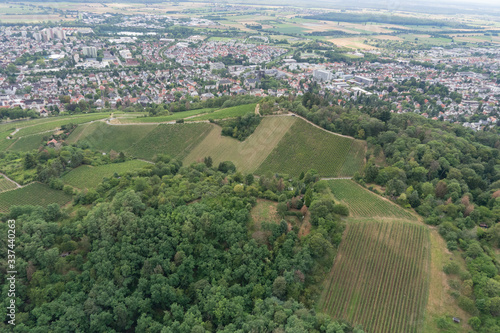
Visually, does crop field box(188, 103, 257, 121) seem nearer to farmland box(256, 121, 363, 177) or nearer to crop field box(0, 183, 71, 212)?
farmland box(256, 121, 363, 177)

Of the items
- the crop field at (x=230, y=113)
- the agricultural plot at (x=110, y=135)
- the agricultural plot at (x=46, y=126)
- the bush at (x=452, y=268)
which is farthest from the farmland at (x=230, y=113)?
the bush at (x=452, y=268)

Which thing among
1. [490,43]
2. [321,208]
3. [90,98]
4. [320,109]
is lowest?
[90,98]

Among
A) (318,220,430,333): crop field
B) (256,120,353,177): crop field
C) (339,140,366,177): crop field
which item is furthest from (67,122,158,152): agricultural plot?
(318,220,430,333): crop field

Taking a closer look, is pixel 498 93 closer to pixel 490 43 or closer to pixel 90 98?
pixel 490 43

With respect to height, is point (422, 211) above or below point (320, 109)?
below

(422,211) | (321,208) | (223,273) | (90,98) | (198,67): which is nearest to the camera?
(223,273)

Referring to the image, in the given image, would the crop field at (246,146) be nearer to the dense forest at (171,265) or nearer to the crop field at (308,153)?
the crop field at (308,153)

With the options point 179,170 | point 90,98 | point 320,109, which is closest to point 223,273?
point 179,170
